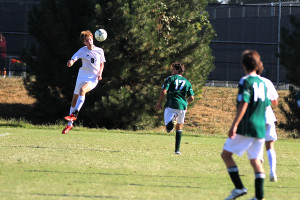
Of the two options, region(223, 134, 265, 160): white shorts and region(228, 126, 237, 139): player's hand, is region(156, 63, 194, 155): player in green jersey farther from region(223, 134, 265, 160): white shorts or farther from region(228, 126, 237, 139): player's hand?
region(228, 126, 237, 139): player's hand

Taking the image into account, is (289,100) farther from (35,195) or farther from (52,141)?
(35,195)

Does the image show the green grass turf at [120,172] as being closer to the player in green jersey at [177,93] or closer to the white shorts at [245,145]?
the white shorts at [245,145]

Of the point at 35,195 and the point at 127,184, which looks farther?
the point at 127,184

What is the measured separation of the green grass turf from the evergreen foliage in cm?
648

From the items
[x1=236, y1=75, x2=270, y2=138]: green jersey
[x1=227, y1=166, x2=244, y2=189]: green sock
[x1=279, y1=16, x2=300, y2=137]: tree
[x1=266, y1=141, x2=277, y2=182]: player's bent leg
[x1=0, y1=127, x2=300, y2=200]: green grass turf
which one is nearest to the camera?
[x1=236, y1=75, x2=270, y2=138]: green jersey

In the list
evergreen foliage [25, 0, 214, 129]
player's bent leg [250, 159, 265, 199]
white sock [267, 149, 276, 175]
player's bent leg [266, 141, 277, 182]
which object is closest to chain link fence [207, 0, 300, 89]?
evergreen foliage [25, 0, 214, 129]

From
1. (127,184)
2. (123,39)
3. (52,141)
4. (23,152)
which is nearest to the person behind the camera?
(127,184)

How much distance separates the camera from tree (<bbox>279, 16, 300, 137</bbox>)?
61.2 feet

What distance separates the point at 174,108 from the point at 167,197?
488 centimetres

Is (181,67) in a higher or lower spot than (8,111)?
higher

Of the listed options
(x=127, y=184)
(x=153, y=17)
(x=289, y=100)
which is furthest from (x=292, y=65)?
(x=127, y=184)

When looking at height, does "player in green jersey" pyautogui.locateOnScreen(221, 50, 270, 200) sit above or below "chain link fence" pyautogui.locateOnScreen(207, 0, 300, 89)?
below

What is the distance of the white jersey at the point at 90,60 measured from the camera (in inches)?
505

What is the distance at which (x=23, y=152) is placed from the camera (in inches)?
388
